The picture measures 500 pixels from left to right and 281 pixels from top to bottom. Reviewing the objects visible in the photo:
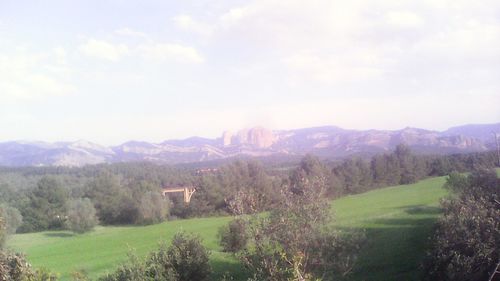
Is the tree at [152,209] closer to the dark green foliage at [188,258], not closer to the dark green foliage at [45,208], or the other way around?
the dark green foliage at [45,208]

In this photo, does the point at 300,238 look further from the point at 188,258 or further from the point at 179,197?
the point at 179,197

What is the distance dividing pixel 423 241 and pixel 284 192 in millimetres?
15880

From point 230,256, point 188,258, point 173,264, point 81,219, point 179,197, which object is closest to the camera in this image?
point 173,264

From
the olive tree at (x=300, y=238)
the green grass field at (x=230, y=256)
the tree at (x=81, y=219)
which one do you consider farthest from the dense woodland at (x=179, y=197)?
the olive tree at (x=300, y=238)

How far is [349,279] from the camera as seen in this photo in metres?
23.7

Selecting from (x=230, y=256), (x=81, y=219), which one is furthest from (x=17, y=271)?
(x=81, y=219)

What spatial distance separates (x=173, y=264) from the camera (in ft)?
63.4

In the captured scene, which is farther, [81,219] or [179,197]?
[179,197]

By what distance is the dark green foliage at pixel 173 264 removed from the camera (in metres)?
16.9

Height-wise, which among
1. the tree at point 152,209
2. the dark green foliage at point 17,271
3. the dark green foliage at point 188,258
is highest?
the dark green foliage at point 17,271

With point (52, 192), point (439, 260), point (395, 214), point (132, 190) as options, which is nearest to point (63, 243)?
point (52, 192)

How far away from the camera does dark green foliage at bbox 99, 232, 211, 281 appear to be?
16859 millimetres

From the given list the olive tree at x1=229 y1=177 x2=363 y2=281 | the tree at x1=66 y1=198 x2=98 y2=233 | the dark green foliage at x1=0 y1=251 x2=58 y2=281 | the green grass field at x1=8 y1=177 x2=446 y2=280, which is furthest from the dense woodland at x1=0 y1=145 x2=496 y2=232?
the dark green foliage at x1=0 y1=251 x2=58 y2=281

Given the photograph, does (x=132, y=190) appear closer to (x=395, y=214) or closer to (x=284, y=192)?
(x=395, y=214)
